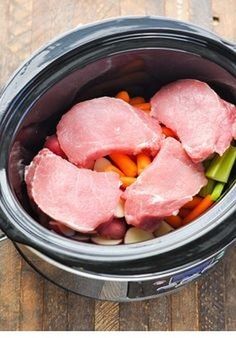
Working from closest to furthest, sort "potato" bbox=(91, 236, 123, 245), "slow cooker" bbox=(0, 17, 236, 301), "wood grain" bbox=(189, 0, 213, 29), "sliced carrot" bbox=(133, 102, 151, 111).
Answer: "slow cooker" bbox=(0, 17, 236, 301)
"potato" bbox=(91, 236, 123, 245)
"sliced carrot" bbox=(133, 102, 151, 111)
"wood grain" bbox=(189, 0, 213, 29)

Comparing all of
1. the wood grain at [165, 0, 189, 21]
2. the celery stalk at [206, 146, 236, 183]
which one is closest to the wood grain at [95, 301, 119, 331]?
the celery stalk at [206, 146, 236, 183]

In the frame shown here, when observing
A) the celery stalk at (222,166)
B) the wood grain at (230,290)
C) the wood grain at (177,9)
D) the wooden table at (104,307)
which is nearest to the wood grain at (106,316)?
the wooden table at (104,307)

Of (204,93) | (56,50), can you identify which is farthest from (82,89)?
(204,93)

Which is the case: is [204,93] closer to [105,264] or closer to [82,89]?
[82,89]

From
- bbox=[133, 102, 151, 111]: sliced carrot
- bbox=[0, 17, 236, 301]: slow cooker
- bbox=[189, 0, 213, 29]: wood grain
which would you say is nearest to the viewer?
bbox=[0, 17, 236, 301]: slow cooker

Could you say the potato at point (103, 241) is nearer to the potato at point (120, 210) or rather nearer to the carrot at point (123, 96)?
the potato at point (120, 210)

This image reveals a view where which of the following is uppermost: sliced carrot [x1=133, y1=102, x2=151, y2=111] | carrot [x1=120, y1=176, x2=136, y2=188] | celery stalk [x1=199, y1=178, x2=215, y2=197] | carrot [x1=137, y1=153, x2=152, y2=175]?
sliced carrot [x1=133, y1=102, x2=151, y2=111]

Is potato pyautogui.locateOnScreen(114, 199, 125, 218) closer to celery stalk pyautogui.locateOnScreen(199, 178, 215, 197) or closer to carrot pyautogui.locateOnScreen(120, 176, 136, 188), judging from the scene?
carrot pyautogui.locateOnScreen(120, 176, 136, 188)

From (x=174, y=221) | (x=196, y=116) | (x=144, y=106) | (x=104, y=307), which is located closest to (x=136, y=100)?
(x=144, y=106)
